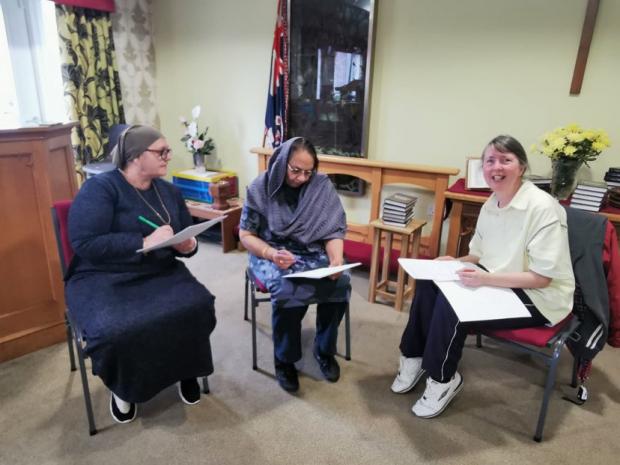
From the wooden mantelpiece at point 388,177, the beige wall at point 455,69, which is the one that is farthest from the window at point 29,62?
the wooden mantelpiece at point 388,177

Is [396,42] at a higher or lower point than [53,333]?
higher

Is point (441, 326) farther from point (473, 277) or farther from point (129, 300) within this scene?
point (129, 300)

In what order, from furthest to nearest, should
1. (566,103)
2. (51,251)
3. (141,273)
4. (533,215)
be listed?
1. (566,103)
2. (51,251)
3. (141,273)
4. (533,215)

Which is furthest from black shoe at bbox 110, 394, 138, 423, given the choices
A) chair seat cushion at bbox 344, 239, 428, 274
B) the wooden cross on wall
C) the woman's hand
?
the wooden cross on wall

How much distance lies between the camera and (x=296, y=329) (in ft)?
5.94

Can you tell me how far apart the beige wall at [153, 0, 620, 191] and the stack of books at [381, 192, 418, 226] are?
2.10 ft

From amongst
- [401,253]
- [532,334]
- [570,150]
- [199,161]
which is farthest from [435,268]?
[199,161]

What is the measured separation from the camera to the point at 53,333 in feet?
6.94

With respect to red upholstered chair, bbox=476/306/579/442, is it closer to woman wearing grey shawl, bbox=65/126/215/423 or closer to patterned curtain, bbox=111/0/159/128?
woman wearing grey shawl, bbox=65/126/215/423

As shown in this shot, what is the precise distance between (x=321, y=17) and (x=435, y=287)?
2167 millimetres

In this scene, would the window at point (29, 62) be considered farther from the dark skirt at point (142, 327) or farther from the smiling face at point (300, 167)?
the smiling face at point (300, 167)

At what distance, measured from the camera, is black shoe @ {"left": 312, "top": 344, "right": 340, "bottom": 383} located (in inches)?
76.2

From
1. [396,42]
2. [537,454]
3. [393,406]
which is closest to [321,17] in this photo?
[396,42]

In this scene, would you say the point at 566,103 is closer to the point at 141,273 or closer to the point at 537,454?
the point at 537,454
